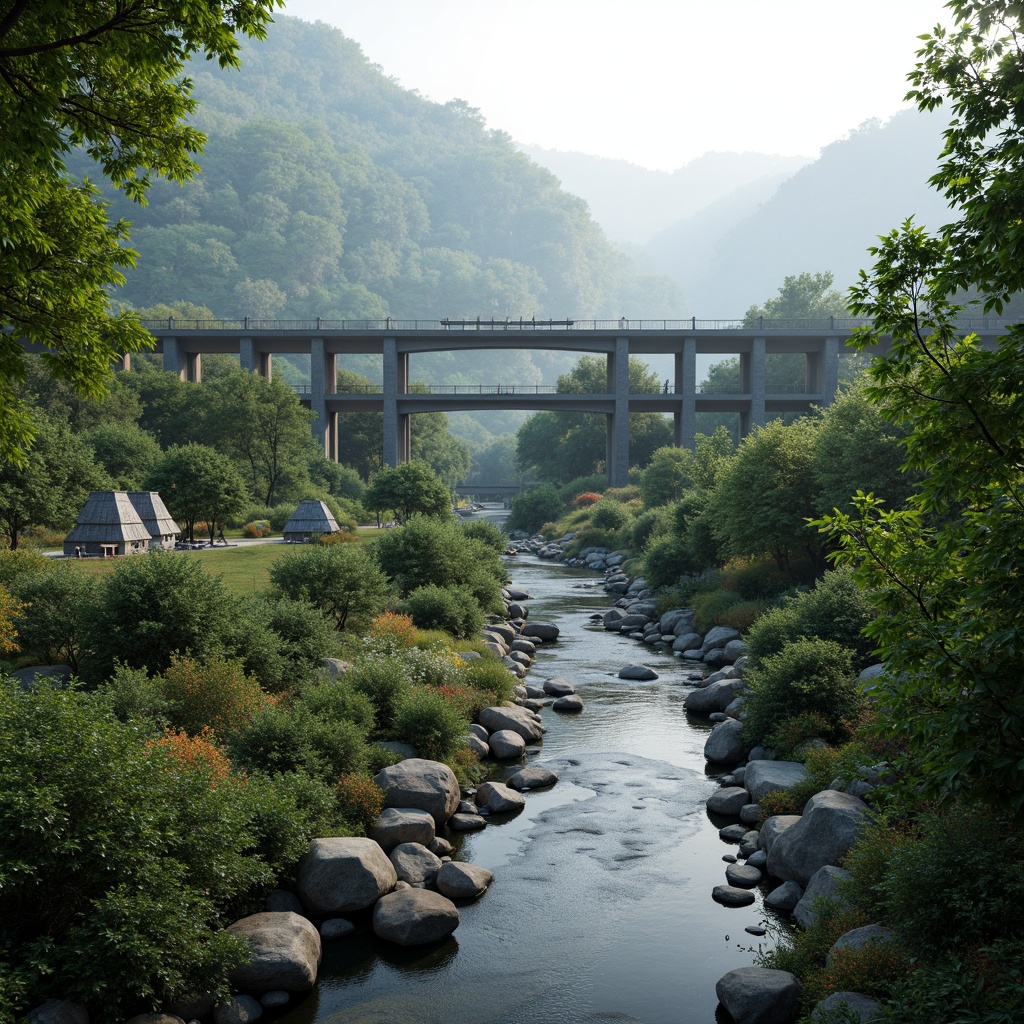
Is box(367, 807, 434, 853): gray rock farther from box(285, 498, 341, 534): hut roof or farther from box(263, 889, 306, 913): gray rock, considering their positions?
box(285, 498, 341, 534): hut roof

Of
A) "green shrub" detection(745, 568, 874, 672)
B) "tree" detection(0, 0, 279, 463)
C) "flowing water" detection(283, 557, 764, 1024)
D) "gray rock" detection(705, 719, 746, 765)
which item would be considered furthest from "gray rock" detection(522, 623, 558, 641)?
"tree" detection(0, 0, 279, 463)

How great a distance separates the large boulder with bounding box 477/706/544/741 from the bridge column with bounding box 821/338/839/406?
190ft

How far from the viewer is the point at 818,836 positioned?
1327 cm

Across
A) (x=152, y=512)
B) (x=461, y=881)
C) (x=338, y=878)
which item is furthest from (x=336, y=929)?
(x=152, y=512)

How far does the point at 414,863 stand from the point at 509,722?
7.13 m

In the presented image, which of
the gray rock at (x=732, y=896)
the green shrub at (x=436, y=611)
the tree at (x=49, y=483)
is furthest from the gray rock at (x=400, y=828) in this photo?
the tree at (x=49, y=483)

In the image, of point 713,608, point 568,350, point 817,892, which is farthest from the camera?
point 568,350

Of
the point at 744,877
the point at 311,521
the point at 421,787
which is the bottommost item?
the point at 744,877

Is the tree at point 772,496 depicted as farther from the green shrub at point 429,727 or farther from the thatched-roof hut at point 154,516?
the thatched-roof hut at point 154,516

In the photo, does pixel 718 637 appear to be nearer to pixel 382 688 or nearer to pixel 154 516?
pixel 382 688

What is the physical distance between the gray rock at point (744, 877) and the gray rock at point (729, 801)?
8.02 feet

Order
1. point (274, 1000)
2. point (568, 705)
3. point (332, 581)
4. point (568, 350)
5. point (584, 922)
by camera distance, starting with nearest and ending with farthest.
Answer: point (274, 1000), point (584, 922), point (568, 705), point (332, 581), point (568, 350)

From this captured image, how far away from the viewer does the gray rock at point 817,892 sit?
11781mm

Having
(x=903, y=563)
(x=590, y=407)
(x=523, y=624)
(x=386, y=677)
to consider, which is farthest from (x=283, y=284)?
(x=903, y=563)
